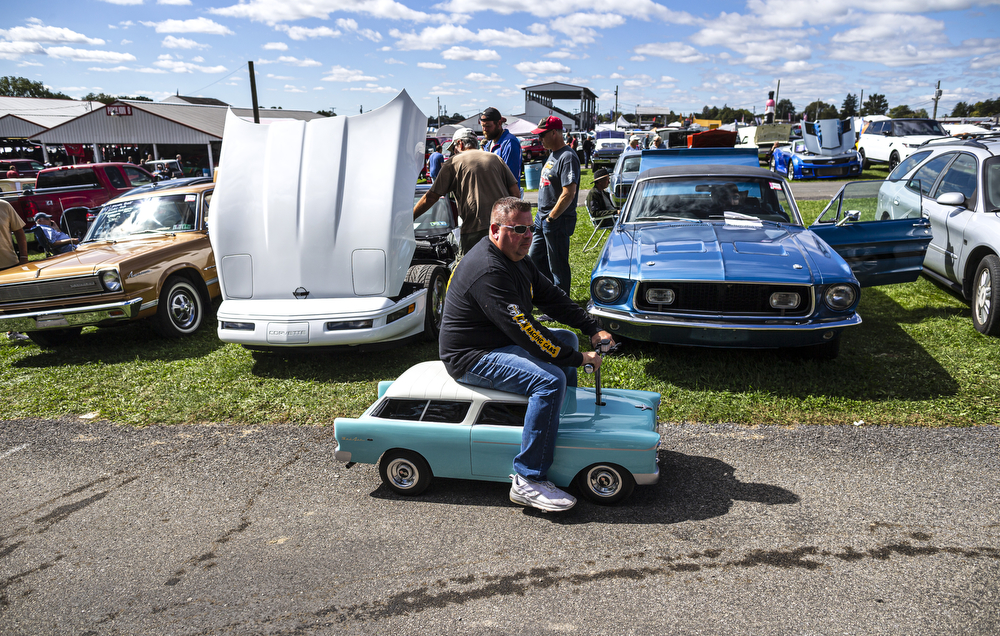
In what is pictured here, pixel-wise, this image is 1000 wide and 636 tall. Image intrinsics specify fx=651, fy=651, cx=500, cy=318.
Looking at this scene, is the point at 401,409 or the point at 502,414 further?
the point at 401,409

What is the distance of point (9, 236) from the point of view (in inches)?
305

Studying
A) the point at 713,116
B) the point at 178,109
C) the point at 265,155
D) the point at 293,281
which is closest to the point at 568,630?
the point at 293,281

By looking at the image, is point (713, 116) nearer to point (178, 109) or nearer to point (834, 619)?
point (178, 109)

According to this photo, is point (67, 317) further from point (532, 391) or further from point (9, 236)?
point (532, 391)

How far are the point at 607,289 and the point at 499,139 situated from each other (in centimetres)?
265

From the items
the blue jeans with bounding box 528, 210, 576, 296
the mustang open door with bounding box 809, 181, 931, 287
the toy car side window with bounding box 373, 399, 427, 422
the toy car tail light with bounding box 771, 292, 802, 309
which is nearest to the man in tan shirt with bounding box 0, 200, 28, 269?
the blue jeans with bounding box 528, 210, 576, 296

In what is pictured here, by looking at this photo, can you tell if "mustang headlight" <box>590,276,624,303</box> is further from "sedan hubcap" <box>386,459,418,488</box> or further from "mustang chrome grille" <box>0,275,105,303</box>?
"mustang chrome grille" <box>0,275,105,303</box>

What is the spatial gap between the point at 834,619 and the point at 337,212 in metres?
4.76

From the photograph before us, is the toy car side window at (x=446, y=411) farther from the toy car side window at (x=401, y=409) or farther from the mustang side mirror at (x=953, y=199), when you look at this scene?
the mustang side mirror at (x=953, y=199)

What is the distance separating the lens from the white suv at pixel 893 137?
66.4 feet

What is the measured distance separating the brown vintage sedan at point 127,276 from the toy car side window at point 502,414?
15.4ft

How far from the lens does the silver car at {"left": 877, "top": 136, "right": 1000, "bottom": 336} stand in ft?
19.5

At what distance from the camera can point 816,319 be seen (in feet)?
15.7

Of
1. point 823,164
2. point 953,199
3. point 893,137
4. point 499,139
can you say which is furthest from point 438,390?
point 893,137
